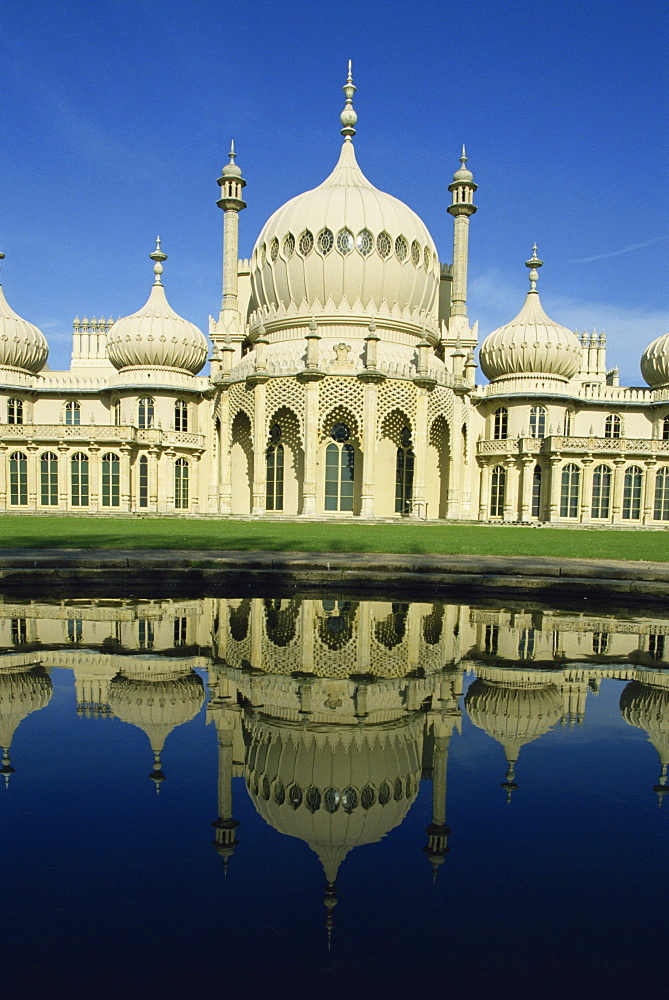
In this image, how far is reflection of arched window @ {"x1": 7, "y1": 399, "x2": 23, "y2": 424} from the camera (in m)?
39.6

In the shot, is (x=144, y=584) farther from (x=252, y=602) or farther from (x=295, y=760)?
(x=295, y=760)

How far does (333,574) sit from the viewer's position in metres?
10.2

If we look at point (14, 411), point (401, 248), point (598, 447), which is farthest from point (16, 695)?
point (14, 411)

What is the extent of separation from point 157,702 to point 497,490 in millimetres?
34726

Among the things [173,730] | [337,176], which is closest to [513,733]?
[173,730]

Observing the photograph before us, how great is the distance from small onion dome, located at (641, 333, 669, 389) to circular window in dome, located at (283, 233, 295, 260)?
21738 millimetres

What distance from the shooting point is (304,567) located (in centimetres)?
1038

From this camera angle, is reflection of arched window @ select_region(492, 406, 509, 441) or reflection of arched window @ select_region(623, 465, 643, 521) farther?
reflection of arched window @ select_region(492, 406, 509, 441)

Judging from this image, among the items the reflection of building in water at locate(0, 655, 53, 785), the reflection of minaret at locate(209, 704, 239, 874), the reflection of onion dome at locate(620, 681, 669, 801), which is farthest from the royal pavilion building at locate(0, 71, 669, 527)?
the reflection of minaret at locate(209, 704, 239, 874)

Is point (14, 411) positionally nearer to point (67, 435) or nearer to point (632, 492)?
point (67, 435)

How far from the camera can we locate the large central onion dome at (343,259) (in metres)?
33.8

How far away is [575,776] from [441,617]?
4232mm

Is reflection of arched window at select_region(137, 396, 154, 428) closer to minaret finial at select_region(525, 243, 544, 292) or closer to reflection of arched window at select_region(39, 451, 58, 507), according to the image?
reflection of arched window at select_region(39, 451, 58, 507)

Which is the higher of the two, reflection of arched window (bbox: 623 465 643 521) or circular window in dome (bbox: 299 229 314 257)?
circular window in dome (bbox: 299 229 314 257)
